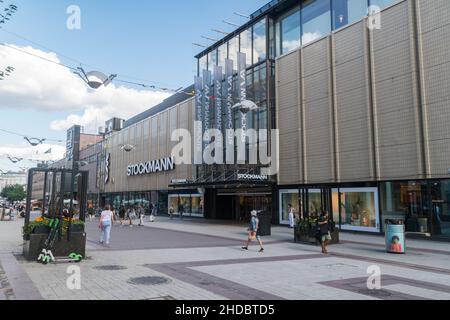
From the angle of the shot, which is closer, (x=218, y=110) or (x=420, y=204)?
(x=420, y=204)

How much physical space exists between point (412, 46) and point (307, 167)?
10.2 meters

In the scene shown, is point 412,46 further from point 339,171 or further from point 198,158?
point 198,158

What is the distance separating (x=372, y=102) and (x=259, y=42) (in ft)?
41.4

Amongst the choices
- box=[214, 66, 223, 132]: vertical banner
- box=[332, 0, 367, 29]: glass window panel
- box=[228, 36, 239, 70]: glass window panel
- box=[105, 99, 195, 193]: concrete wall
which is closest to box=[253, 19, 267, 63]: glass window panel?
box=[228, 36, 239, 70]: glass window panel

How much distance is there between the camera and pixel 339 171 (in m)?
25.3

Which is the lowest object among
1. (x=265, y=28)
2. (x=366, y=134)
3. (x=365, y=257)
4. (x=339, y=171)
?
(x=365, y=257)

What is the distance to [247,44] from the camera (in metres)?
34.0

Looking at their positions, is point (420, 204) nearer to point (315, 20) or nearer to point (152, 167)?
point (315, 20)

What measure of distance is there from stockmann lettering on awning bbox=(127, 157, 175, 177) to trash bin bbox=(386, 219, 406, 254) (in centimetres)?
3124

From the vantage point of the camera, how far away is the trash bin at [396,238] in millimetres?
15477

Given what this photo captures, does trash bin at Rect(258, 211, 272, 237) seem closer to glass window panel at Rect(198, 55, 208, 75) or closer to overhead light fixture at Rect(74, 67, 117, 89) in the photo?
overhead light fixture at Rect(74, 67, 117, 89)

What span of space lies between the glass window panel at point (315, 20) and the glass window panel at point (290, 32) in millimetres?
679

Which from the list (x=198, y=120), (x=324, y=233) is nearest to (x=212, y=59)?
(x=198, y=120)
